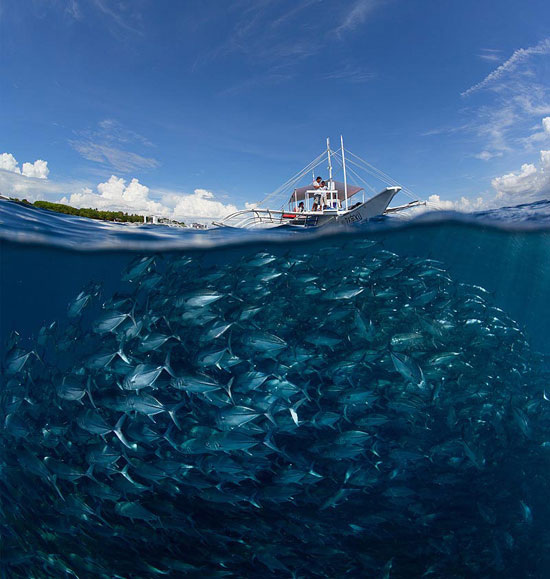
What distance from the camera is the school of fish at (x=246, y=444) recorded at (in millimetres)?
3877

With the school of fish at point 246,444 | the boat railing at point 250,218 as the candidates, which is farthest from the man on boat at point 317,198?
the school of fish at point 246,444

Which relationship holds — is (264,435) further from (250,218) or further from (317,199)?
(317,199)

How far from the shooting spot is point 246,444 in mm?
3535

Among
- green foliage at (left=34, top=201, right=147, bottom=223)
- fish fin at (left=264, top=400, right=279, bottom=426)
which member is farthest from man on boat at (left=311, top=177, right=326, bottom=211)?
fish fin at (left=264, top=400, right=279, bottom=426)

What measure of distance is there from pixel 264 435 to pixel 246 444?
4.57 feet

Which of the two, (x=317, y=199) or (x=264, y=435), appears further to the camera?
(x=317, y=199)

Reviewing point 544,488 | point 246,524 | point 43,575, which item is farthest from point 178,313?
point 544,488

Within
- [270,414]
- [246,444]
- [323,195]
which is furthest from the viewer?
[323,195]

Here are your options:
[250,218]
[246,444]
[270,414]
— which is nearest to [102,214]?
[250,218]

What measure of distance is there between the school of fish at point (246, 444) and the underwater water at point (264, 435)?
0.03 m

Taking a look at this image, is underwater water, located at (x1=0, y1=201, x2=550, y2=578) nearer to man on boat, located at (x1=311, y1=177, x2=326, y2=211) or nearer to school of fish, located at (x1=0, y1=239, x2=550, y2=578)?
school of fish, located at (x1=0, y1=239, x2=550, y2=578)

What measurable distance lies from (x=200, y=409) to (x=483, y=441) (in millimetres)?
4555

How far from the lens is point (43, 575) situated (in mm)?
4758

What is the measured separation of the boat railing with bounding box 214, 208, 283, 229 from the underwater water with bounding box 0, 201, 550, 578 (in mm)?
2439
